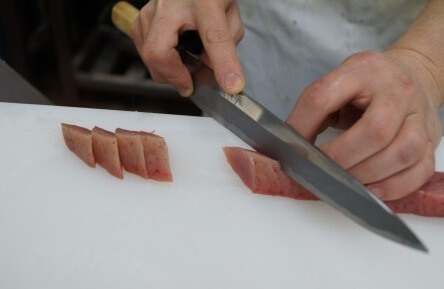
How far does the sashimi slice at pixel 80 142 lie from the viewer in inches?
43.3

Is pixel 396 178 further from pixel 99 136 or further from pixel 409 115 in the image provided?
pixel 99 136

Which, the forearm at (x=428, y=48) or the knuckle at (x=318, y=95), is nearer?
the knuckle at (x=318, y=95)

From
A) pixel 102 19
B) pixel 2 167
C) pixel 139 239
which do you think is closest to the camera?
pixel 139 239

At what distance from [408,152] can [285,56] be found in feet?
1.69

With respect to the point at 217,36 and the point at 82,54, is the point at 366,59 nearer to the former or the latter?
the point at 217,36

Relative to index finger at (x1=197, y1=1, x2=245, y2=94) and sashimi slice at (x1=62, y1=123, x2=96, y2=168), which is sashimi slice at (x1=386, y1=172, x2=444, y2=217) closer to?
index finger at (x1=197, y1=1, x2=245, y2=94)

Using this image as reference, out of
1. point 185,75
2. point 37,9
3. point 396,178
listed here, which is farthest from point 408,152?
point 37,9

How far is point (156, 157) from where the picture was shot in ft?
3.55

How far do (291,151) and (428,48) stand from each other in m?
0.33

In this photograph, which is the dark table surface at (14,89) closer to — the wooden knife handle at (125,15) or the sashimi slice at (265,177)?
the wooden knife handle at (125,15)

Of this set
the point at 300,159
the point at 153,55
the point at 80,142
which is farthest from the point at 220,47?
the point at 80,142

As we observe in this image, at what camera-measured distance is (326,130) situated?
1.13 meters

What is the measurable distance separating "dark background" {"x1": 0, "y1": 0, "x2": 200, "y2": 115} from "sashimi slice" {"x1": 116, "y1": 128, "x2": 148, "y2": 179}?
1.17 metres

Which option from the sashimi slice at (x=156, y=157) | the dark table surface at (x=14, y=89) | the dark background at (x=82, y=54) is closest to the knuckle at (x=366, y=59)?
the sashimi slice at (x=156, y=157)
